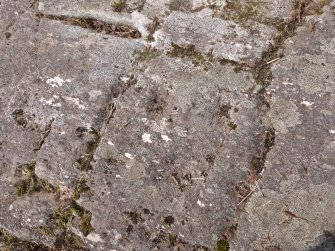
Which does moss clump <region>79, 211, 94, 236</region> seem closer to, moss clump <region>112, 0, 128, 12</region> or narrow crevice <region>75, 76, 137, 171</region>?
narrow crevice <region>75, 76, 137, 171</region>

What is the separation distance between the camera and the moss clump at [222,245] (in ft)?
10.0

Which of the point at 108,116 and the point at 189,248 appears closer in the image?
the point at 189,248

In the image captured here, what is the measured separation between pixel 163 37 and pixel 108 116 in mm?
799

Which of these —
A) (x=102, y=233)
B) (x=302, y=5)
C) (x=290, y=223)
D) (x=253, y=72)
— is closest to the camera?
(x=290, y=223)

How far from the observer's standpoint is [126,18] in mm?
3879

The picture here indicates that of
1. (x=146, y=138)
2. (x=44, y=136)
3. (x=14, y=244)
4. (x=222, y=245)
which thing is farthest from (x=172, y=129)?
(x=14, y=244)

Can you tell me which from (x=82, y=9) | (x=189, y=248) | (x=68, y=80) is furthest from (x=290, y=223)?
(x=82, y=9)

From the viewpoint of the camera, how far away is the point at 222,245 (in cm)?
307

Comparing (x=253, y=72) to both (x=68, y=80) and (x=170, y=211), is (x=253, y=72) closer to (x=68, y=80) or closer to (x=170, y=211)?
(x=170, y=211)

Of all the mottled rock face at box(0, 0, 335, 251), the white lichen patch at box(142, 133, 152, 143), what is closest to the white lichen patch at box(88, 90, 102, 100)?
the mottled rock face at box(0, 0, 335, 251)

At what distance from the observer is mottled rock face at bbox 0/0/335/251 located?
10.3 feet

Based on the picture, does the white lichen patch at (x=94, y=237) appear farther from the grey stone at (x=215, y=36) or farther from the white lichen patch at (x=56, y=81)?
the grey stone at (x=215, y=36)

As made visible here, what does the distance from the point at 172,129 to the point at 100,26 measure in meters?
1.19

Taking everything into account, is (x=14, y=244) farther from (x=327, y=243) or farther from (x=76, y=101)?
(x=327, y=243)
